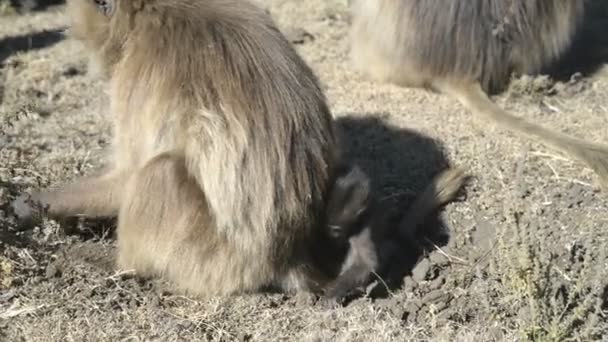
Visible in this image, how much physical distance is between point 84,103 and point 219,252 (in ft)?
8.42

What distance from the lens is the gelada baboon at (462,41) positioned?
5.55 metres

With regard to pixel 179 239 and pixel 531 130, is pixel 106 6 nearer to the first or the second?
pixel 179 239

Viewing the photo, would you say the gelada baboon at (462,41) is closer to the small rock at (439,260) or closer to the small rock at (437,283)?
the small rock at (439,260)

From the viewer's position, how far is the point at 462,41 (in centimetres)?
558

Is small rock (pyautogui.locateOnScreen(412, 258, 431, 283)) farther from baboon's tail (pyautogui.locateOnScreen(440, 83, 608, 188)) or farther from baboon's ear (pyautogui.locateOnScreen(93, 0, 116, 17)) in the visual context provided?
baboon's ear (pyautogui.locateOnScreen(93, 0, 116, 17))

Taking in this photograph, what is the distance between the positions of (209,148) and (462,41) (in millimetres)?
2686

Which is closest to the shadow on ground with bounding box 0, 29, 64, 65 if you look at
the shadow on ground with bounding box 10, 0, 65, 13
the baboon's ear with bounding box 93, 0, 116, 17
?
the shadow on ground with bounding box 10, 0, 65, 13

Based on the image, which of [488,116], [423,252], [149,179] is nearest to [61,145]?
[149,179]

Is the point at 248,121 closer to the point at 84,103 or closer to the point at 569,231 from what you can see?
the point at 569,231

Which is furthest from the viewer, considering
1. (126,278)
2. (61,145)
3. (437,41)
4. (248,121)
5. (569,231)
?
(437,41)

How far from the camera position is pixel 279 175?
3.46 metres

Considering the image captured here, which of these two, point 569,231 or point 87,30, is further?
point 569,231

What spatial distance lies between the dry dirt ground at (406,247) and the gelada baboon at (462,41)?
12 centimetres

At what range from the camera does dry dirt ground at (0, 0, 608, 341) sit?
3500 mm
